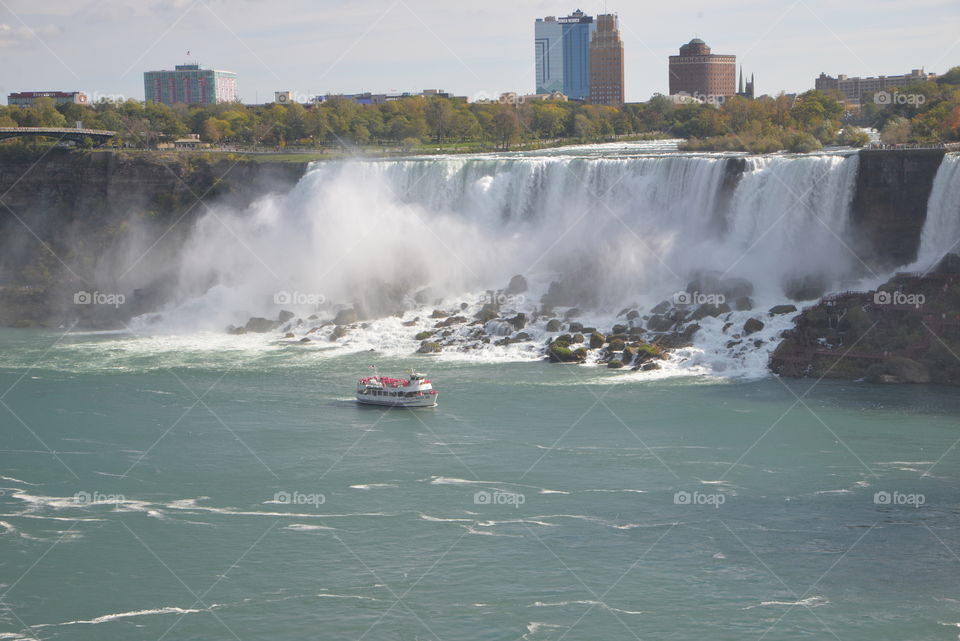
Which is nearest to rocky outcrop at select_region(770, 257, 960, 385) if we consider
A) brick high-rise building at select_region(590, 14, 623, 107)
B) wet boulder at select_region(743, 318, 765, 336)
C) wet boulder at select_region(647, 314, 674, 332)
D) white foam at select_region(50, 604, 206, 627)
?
wet boulder at select_region(743, 318, 765, 336)

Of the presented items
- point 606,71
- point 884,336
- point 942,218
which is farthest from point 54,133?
point 606,71

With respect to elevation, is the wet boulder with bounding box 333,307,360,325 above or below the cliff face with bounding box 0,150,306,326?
below

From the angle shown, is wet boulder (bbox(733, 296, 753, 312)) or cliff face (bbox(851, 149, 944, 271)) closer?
wet boulder (bbox(733, 296, 753, 312))

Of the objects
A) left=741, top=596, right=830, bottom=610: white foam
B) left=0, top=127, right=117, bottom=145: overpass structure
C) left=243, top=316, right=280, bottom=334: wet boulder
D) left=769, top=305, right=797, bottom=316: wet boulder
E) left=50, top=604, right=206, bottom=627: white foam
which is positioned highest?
left=0, top=127, right=117, bottom=145: overpass structure

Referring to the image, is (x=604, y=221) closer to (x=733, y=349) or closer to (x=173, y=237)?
(x=733, y=349)

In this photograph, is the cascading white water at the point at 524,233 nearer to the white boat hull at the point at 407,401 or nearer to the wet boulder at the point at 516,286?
the wet boulder at the point at 516,286

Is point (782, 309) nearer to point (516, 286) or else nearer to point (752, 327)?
point (752, 327)

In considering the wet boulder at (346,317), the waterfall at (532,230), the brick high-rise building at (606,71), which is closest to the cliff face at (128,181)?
the waterfall at (532,230)

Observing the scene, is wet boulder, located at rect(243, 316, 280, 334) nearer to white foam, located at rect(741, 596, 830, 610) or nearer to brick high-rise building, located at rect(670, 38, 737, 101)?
white foam, located at rect(741, 596, 830, 610)
